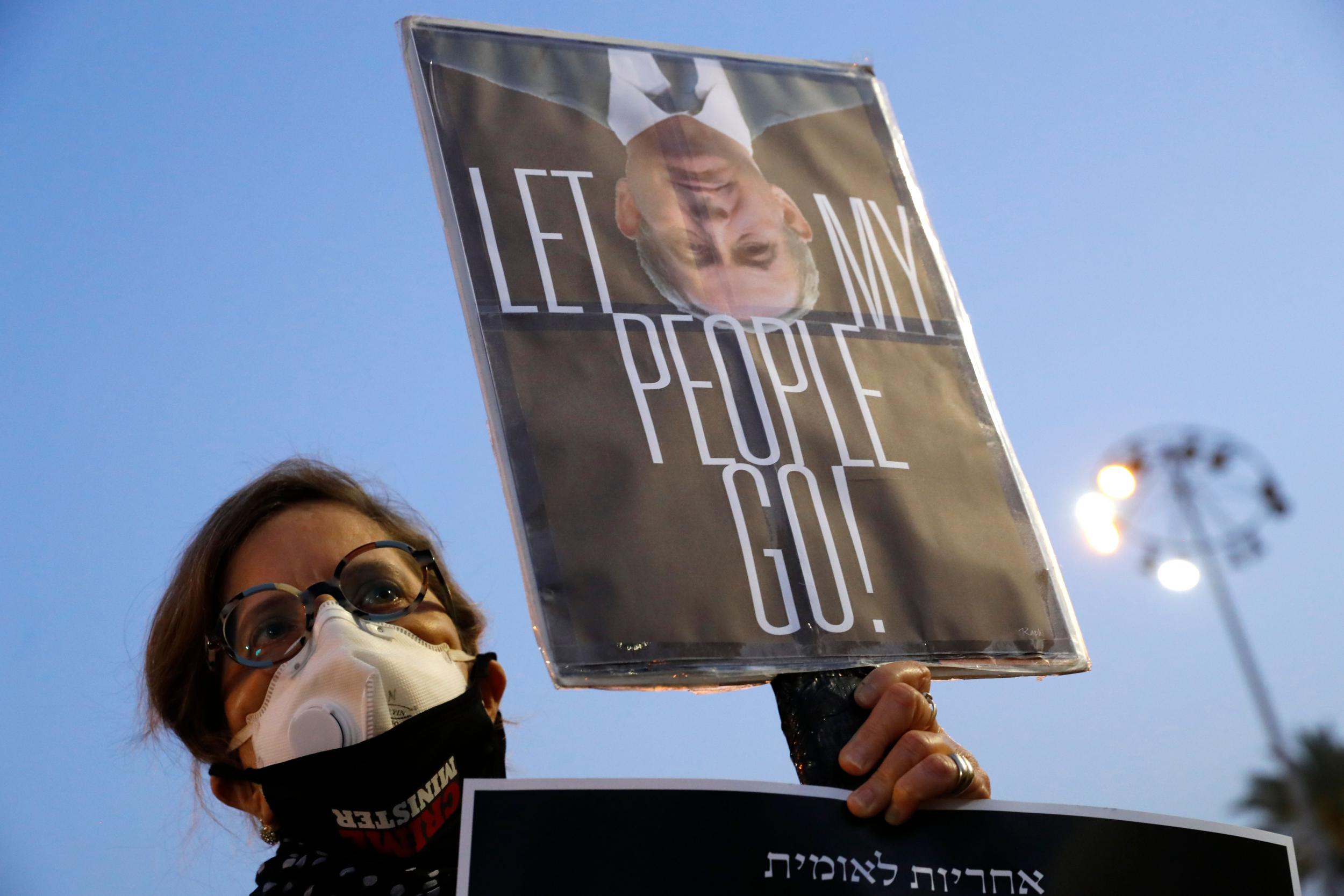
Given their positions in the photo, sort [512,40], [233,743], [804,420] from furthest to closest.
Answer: [233,743]
[512,40]
[804,420]

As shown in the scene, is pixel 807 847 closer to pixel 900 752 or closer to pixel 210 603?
pixel 900 752

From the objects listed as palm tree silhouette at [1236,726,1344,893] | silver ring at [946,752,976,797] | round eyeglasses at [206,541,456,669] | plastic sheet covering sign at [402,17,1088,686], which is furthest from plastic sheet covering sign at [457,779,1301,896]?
palm tree silhouette at [1236,726,1344,893]

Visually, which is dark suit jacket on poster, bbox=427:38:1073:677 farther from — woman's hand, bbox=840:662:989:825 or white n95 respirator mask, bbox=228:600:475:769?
white n95 respirator mask, bbox=228:600:475:769

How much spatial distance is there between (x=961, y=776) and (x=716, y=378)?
0.74 m

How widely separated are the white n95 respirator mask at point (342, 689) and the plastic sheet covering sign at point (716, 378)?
787 mm

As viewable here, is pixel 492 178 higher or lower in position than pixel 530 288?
higher

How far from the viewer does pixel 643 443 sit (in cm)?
197

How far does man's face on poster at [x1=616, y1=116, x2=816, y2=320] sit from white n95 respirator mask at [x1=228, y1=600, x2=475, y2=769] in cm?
93

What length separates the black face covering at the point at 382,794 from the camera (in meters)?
2.34

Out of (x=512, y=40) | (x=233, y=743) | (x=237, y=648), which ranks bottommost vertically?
(x=233, y=743)

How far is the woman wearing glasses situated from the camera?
234cm

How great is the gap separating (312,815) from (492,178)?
1.20 meters

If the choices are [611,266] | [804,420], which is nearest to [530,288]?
[611,266]

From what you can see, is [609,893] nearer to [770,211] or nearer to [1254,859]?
[1254,859]
